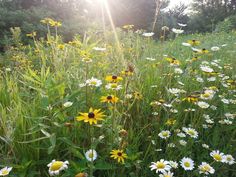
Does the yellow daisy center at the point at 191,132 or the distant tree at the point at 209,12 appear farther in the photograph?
the distant tree at the point at 209,12

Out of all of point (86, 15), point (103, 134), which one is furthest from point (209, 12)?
point (103, 134)

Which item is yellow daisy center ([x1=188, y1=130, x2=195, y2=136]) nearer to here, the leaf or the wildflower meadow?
the wildflower meadow

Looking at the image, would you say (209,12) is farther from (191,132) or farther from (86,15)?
(191,132)

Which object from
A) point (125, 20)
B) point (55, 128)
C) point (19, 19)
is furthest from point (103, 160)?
point (125, 20)

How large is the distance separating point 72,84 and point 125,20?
44.3 feet

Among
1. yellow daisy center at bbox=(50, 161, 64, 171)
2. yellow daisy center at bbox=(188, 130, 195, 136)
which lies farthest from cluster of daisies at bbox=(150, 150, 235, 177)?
yellow daisy center at bbox=(50, 161, 64, 171)

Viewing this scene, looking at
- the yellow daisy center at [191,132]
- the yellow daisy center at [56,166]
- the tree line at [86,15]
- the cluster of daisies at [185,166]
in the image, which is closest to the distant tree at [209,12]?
the tree line at [86,15]

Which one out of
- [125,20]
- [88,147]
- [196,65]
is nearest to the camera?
[88,147]

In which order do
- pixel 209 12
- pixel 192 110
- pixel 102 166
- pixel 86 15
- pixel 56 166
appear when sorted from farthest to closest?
pixel 209 12 < pixel 86 15 < pixel 192 110 < pixel 102 166 < pixel 56 166

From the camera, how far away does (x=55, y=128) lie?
1509mm

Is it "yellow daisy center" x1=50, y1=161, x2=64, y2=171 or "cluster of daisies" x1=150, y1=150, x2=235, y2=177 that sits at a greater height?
"yellow daisy center" x1=50, y1=161, x2=64, y2=171

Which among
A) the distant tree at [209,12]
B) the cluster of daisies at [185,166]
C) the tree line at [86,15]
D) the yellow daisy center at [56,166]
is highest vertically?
the yellow daisy center at [56,166]

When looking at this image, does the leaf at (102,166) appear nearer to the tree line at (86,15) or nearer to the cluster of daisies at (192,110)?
the cluster of daisies at (192,110)

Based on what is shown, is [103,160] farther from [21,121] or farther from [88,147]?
[21,121]
